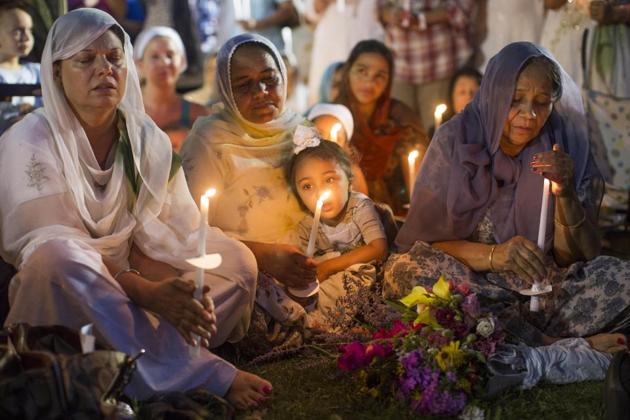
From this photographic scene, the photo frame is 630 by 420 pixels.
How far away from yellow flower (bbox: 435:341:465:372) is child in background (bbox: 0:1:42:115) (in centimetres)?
332

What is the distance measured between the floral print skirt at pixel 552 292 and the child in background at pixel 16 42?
274 centimetres

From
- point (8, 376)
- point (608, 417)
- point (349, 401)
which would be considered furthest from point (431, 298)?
point (8, 376)

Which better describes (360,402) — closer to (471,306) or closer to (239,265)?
(471,306)

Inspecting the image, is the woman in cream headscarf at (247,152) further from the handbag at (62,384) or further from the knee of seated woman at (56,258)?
the handbag at (62,384)

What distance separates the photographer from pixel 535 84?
4.40 metres

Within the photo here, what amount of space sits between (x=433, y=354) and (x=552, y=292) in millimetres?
992

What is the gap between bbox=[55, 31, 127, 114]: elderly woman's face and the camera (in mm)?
3939

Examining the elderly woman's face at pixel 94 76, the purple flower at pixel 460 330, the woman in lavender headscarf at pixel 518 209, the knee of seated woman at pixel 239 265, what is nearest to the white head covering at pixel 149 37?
the woman in lavender headscarf at pixel 518 209

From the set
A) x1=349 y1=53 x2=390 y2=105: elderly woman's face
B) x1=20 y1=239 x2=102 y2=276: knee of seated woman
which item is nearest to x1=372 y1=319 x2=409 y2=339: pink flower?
x1=20 y1=239 x2=102 y2=276: knee of seated woman

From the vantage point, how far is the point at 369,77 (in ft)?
22.1

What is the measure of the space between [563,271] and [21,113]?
3.08m

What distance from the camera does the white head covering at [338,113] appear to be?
20.3 feet

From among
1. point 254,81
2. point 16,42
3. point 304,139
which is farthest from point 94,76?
point 16,42

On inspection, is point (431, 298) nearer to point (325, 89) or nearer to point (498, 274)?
point (498, 274)
